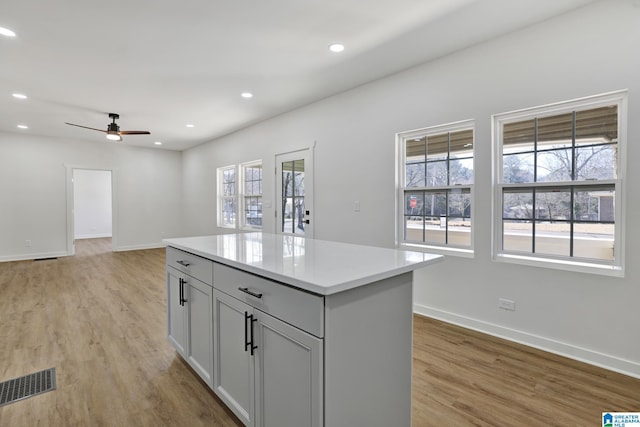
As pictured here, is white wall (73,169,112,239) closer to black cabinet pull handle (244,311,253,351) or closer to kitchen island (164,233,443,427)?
kitchen island (164,233,443,427)

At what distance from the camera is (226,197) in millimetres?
6930

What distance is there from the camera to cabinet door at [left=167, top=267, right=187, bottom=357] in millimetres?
2186

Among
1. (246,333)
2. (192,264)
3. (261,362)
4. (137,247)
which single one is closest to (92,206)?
(137,247)

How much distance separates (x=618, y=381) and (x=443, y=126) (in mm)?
2412

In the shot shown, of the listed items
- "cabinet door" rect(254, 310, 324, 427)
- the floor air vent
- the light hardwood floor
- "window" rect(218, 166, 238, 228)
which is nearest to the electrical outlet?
the light hardwood floor

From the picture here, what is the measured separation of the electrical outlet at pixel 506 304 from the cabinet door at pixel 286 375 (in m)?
2.28

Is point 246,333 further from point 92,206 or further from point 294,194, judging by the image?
point 92,206

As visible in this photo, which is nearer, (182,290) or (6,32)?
(182,290)

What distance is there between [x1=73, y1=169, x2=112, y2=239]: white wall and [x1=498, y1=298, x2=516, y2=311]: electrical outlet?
38.5 feet

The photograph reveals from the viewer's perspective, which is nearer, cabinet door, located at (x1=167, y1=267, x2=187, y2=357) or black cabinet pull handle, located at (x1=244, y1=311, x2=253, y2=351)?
black cabinet pull handle, located at (x1=244, y1=311, x2=253, y2=351)

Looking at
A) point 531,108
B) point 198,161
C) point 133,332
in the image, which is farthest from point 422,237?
point 198,161

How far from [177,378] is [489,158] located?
3095mm

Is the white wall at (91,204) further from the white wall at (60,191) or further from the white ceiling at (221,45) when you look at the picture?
the white ceiling at (221,45)

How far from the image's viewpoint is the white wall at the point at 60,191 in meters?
6.39
